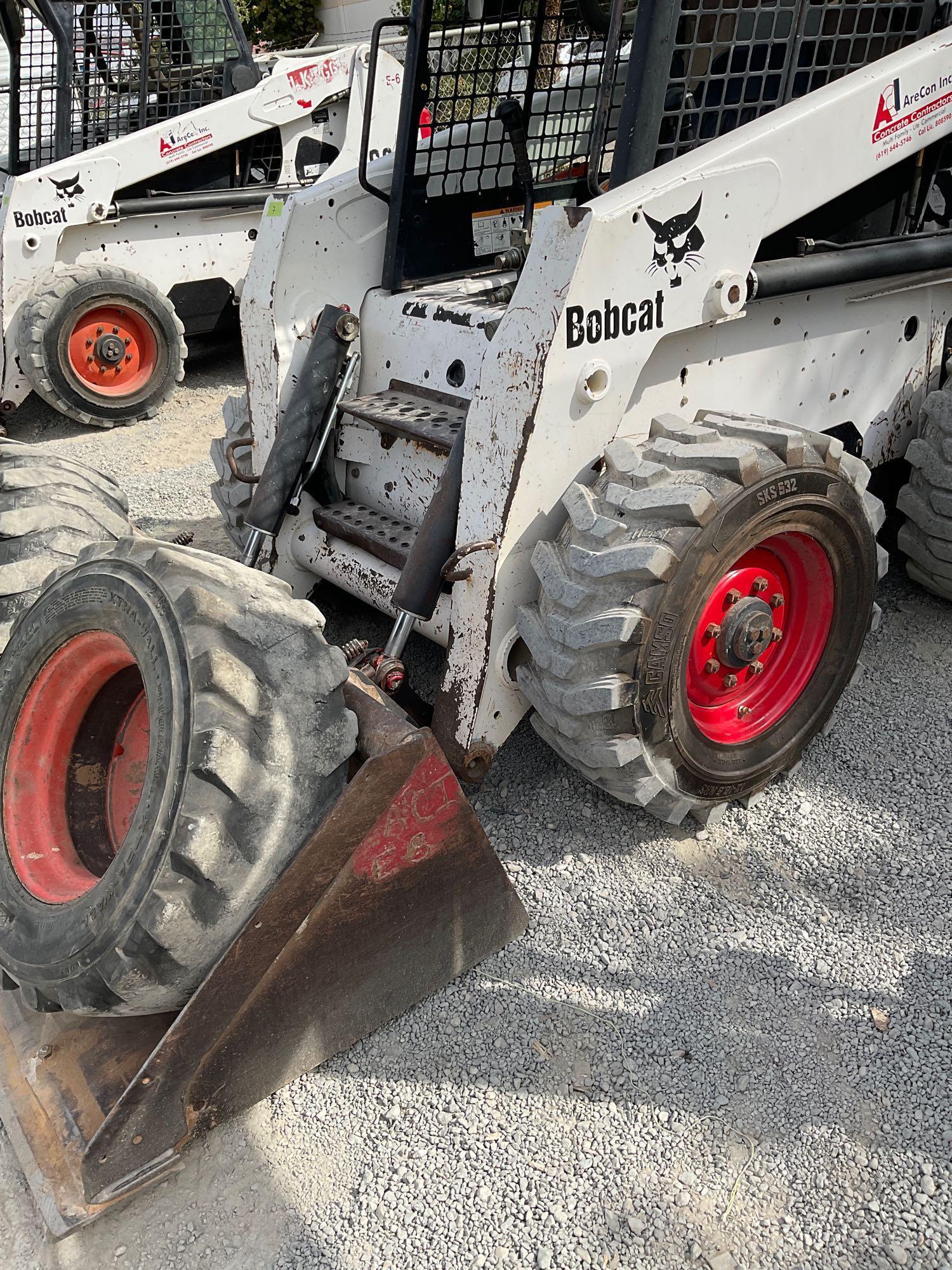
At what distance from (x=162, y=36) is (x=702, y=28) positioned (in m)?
5.43

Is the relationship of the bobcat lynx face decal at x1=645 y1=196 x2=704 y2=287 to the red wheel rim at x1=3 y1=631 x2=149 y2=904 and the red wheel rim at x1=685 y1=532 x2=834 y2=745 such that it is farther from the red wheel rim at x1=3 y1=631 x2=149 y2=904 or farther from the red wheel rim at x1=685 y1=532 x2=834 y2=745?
the red wheel rim at x1=3 y1=631 x2=149 y2=904

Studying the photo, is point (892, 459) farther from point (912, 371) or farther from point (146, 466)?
point (146, 466)

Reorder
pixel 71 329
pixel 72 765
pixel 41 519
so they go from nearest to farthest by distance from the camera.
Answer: pixel 72 765, pixel 41 519, pixel 71 329

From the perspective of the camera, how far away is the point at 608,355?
258 centimetres

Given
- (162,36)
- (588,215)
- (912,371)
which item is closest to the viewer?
(588,215)

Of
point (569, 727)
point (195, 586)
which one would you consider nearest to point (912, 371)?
point (569, 727)

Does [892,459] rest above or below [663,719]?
above

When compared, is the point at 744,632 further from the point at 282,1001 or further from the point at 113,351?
the point at 113,351

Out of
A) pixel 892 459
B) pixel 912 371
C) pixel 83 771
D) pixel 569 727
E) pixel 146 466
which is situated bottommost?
pixel 146 466

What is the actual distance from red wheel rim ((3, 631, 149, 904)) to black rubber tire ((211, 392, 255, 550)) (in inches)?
50.6

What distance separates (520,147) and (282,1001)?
2.86 metres

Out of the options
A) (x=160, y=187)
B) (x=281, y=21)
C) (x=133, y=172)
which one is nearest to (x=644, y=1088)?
(x=133, y=172)

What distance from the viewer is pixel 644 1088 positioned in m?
2.26

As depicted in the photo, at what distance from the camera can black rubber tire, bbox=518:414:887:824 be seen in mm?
2424
